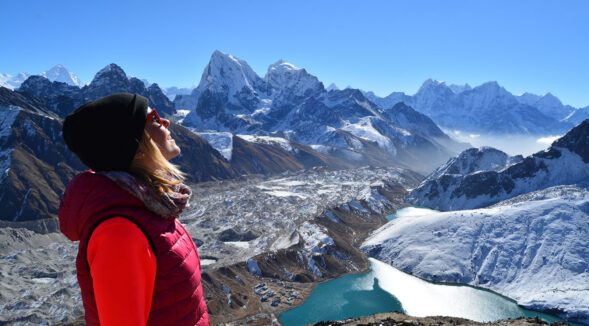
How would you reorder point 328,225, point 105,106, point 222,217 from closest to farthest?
point 105,106, point 328,225, point 222,217

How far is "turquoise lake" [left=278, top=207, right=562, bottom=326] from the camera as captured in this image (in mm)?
104125

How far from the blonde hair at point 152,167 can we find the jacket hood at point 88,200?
38 centimetres

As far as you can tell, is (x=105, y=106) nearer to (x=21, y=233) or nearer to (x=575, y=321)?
(x=575, y=321)

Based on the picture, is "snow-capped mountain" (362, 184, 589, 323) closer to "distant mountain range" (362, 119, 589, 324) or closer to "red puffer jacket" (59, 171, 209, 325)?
"distant mountain range" (362, 119, 589, 324)

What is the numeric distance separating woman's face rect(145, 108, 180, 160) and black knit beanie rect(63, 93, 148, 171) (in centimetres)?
29

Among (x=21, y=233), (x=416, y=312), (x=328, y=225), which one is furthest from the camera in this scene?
(x=328, y=225)

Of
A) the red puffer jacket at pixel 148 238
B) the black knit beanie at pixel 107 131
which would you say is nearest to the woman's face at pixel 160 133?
the black knit beanie at pixel 107 131

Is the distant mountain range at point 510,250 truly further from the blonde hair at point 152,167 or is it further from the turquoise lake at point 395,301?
the blonde hair at point 152,167

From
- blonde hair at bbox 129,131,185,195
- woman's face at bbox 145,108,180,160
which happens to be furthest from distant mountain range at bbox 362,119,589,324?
blonde hair at bbox 129,131,185,195

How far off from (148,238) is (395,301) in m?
116

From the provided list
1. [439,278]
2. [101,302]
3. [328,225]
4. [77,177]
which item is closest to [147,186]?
[77,177]

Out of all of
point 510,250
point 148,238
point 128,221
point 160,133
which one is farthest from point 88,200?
point 510,250

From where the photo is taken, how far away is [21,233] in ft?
529

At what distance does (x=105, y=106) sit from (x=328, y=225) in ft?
587
